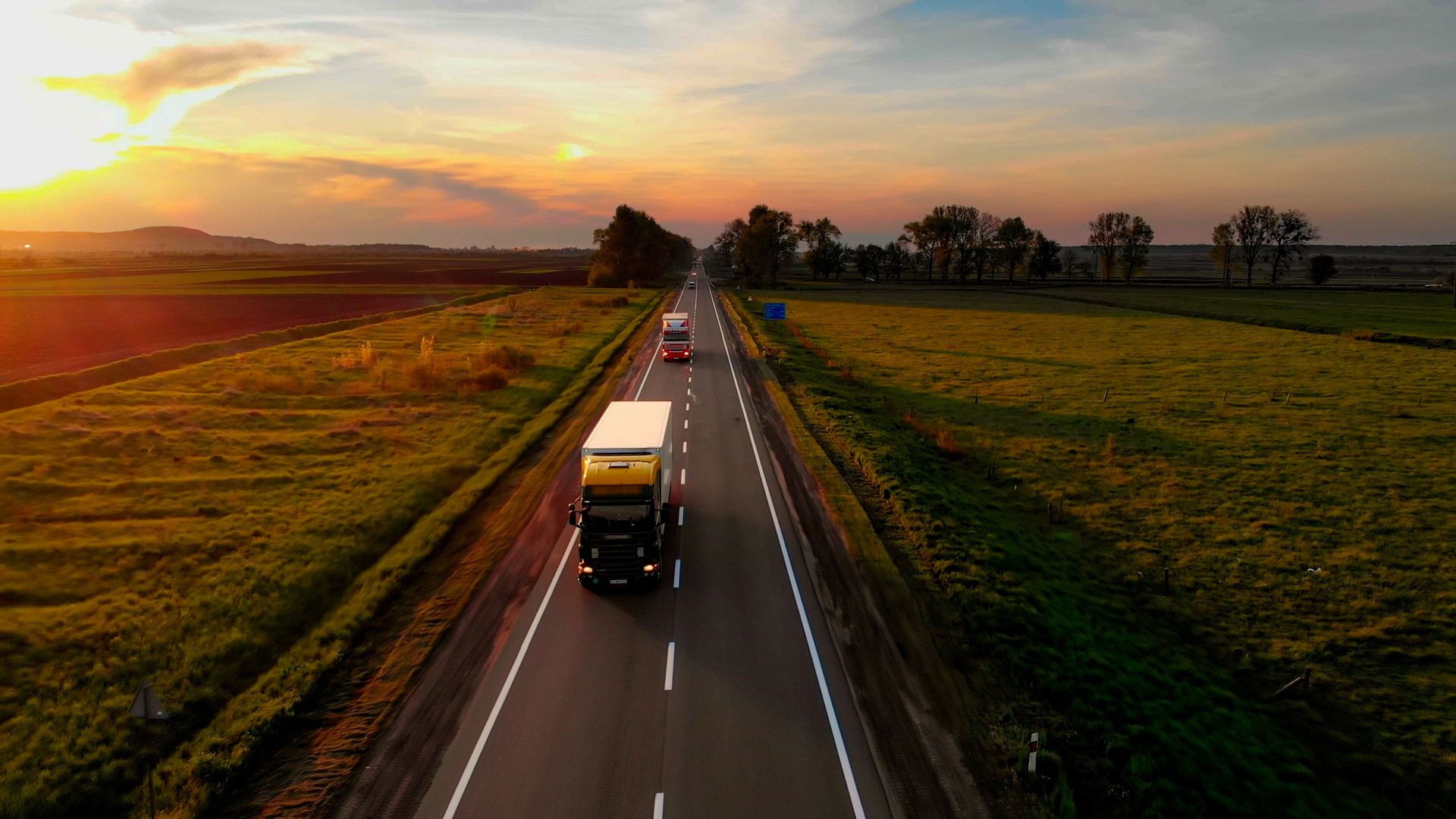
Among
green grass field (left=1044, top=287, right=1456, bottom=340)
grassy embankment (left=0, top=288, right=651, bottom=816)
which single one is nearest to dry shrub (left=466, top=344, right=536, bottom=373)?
grassy embankment (left=0, top=288, right=651, bottom=816)

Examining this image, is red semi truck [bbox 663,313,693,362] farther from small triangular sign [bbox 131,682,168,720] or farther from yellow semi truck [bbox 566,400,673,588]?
small triangular sign [bbox 131,682,168,720]

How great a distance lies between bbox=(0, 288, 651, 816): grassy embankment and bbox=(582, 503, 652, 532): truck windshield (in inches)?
239

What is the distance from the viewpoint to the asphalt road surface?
37.5ft

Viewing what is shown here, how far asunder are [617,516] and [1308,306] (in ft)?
401

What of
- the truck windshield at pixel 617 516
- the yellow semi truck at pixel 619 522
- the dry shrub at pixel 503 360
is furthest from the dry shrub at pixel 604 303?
the truck windshield at pixel 617 516

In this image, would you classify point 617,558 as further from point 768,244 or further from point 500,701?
point 768,244

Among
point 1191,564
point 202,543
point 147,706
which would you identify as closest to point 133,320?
point 202,543

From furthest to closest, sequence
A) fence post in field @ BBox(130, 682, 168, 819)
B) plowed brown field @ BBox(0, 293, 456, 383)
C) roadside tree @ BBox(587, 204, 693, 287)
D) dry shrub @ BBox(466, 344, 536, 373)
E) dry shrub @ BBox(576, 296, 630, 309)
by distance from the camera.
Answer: roadside tree @ BBox(587, 204, 693, 287) → dry shrub @ BBox(576, 296, 630, 309) → plowed brown field @ BBox(0, 293, 456, 383) → dry shrub @ BBox(466, 344, 536, 373) → fence post in field @ BBox(130, 682, 168, 819)

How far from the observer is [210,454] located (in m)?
28.5

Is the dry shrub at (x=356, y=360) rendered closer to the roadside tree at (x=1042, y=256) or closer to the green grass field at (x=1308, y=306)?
the green grass field at (x=1308, y=306)

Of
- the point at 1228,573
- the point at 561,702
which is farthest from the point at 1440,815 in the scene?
the point at 561,702

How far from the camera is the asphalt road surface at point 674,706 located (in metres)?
11.4

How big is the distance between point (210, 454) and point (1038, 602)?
3235cm

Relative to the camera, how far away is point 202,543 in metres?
20.4
